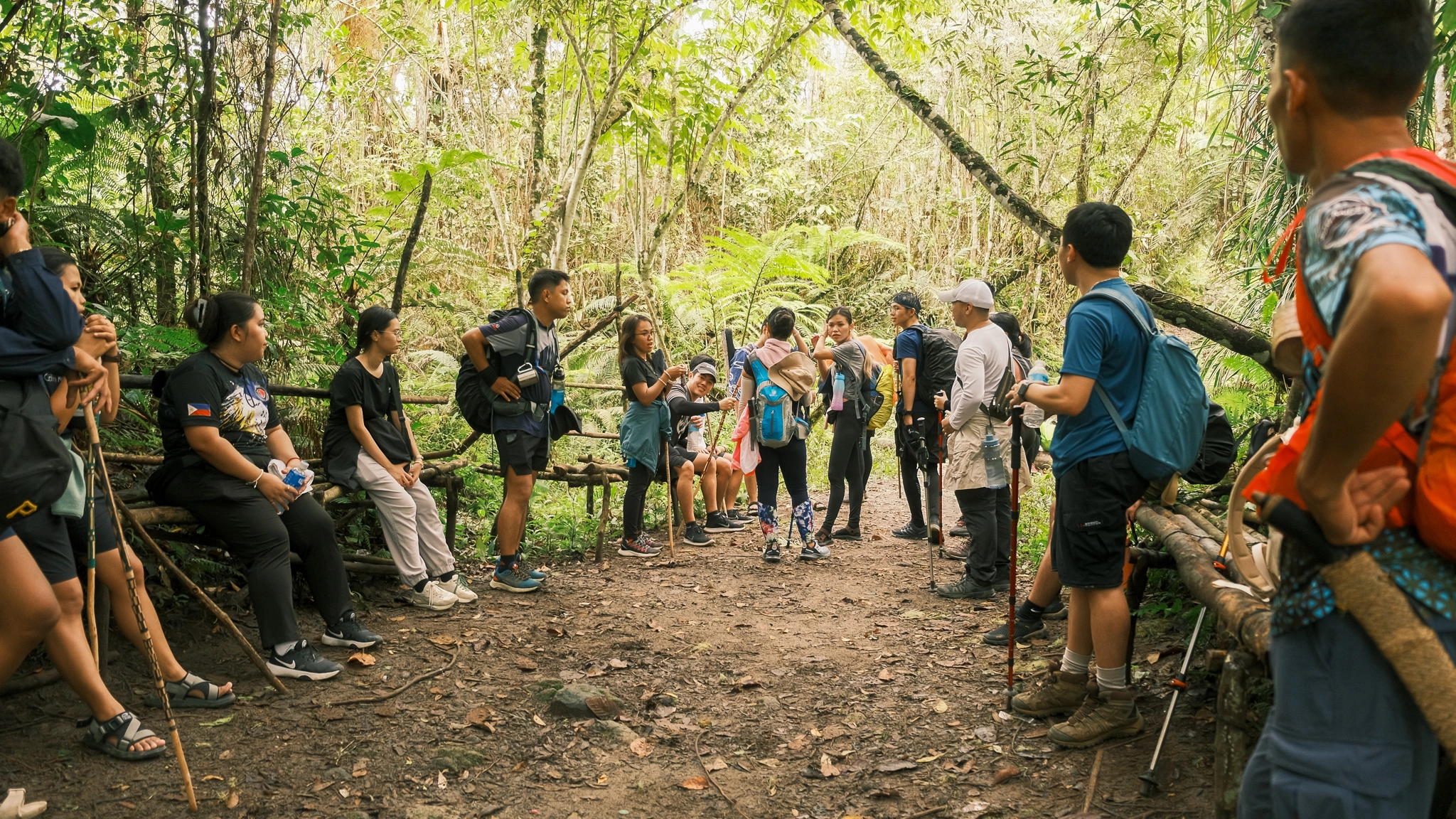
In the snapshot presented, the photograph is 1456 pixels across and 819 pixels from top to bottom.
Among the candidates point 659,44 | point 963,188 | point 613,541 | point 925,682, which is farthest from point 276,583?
point 963,188

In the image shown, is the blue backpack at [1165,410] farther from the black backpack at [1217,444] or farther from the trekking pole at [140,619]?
the trekking pole at [140,619]

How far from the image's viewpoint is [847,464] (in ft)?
24.7

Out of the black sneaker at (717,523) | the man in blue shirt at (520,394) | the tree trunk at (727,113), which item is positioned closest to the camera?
the man in blue shirt at (520,394)

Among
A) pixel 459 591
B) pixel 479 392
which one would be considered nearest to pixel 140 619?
pixel 459 591

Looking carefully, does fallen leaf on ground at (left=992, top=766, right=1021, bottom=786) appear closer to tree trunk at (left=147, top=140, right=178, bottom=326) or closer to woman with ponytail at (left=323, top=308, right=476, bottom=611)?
woman with ponytail at (left=323, top=308, right=476, bottom=611)

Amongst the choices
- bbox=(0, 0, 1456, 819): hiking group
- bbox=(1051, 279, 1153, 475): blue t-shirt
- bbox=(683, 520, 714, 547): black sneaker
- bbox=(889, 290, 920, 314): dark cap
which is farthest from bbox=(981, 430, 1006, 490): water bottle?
bbox=(683, 520, 714, 547): black sneaker

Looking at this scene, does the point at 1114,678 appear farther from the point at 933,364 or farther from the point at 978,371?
the point at 933,364

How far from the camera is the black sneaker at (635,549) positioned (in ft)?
23.3

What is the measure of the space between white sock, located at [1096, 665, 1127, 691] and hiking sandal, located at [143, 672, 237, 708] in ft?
11.7

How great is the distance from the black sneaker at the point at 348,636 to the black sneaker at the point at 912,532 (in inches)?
184

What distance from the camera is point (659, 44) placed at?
9.49 metres

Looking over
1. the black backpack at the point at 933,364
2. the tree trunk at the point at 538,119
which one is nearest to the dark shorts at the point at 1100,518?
the black backpack at the point at 933,364

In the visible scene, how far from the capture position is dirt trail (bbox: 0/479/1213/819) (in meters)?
3.12

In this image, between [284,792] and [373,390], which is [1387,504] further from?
[373,390]
